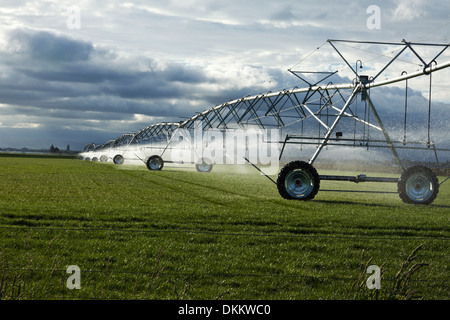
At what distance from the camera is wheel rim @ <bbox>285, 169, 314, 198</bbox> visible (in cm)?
1512

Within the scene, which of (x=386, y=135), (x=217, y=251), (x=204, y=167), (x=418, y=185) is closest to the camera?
(x=217, y=251)

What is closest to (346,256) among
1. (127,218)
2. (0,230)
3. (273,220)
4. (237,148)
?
(273,220)

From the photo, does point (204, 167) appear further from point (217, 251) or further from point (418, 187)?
point (217, 251)

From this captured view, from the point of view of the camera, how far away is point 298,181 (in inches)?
602

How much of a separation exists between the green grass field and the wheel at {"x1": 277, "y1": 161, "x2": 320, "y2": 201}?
1.40 metres

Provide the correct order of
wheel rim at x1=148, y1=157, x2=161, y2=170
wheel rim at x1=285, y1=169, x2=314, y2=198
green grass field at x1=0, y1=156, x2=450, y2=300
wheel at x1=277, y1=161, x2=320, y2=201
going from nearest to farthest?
green grass field at x1=0, y1=156, x2=450, y2=300 → wheel at x1=277, y1=161, x2=320, y2=201 → wheel rim at x1=285, y1=169, x2=314, y2=198 → wheel rim at x1=148, y1=157, x2=161, y2=170

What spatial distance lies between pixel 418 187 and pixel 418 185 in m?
0.06

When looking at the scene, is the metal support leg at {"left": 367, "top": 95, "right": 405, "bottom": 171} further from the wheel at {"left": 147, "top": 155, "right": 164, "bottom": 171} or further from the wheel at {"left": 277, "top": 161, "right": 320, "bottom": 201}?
the wheel at {"left": 147, "top": 155, "right": 164, "bottom": 171}

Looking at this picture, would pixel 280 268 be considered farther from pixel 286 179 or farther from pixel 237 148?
pixel 237 148

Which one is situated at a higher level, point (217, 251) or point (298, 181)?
point (298, 181)

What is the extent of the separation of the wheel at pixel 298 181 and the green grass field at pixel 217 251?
1.40 meters

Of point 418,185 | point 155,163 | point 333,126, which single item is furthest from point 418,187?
point 155,163

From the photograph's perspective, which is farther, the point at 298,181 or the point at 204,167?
the point at 204,167

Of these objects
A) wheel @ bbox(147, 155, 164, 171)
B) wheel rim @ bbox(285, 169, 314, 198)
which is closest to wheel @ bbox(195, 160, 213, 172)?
wheel @ bbox(147, 155, 164, 171)
